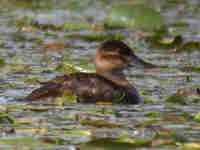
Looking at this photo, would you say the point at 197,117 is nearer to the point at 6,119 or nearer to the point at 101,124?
the point at 101,124

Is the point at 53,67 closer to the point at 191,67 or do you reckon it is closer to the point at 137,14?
the point at 191,67

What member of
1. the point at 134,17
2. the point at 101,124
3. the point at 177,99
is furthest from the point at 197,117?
the point at 134,17

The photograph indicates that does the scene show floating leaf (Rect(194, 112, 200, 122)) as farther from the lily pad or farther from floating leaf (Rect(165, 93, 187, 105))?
the lily pad

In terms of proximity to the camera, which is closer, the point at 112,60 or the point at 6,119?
the point at 6,119

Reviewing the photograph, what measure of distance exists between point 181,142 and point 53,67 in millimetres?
→ 5429

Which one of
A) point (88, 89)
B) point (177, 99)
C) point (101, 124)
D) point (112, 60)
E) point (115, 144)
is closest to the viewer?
point (115, 144)

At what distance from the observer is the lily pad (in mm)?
14438

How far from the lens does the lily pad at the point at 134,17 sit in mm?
14438

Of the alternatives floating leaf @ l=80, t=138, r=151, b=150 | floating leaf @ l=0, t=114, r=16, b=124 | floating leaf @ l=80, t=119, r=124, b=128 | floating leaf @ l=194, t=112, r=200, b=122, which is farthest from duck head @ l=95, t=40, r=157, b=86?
floating leaf @ l=80, t=138, r=151, b=150

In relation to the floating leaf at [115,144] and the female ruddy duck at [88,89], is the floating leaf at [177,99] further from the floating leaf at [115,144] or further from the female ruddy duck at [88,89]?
the floating leaf at [115,144]

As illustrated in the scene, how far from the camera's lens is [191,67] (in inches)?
395

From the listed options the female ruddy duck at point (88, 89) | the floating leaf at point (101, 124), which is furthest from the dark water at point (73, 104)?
the female ruddy duck at point (88, 89)

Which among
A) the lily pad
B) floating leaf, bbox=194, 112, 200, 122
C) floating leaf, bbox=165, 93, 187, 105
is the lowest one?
the lily pad

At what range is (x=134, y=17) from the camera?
14828 millimetres
